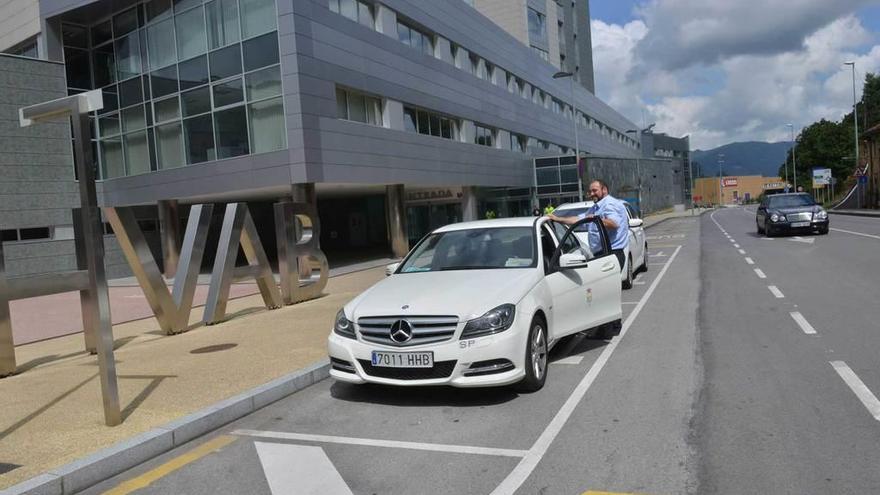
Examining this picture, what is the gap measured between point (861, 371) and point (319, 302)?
32.1 ft

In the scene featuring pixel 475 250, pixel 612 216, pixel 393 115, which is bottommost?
pixel 475 250

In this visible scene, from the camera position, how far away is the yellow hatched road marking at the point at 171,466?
4.33 m

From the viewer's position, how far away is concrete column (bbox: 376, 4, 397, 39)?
26984 mm

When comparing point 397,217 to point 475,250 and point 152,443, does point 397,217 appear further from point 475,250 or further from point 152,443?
point 152,443

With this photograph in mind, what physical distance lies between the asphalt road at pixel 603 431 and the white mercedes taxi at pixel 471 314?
0.35m

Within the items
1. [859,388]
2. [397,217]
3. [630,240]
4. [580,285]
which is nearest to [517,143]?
[397,217]

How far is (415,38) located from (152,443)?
27.8 meters

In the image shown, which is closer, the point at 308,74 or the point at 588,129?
the point at 308,74

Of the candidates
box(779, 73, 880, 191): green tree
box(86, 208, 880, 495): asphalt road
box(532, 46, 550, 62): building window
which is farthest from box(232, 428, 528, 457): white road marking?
box(779, 73, 880, 191): green tree

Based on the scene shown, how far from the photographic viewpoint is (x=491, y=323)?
548cm

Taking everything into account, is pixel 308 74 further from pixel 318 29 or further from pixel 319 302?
pixel 319 302

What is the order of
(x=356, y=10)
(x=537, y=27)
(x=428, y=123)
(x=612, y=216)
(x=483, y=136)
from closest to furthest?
(x=612, y=216) → (x=356, y=10) → (x=428, y=123) → (x=483, y=136) → (x=537, y=27)

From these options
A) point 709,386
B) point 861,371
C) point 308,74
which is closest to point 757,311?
point 861,371

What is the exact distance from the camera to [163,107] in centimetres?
2592
